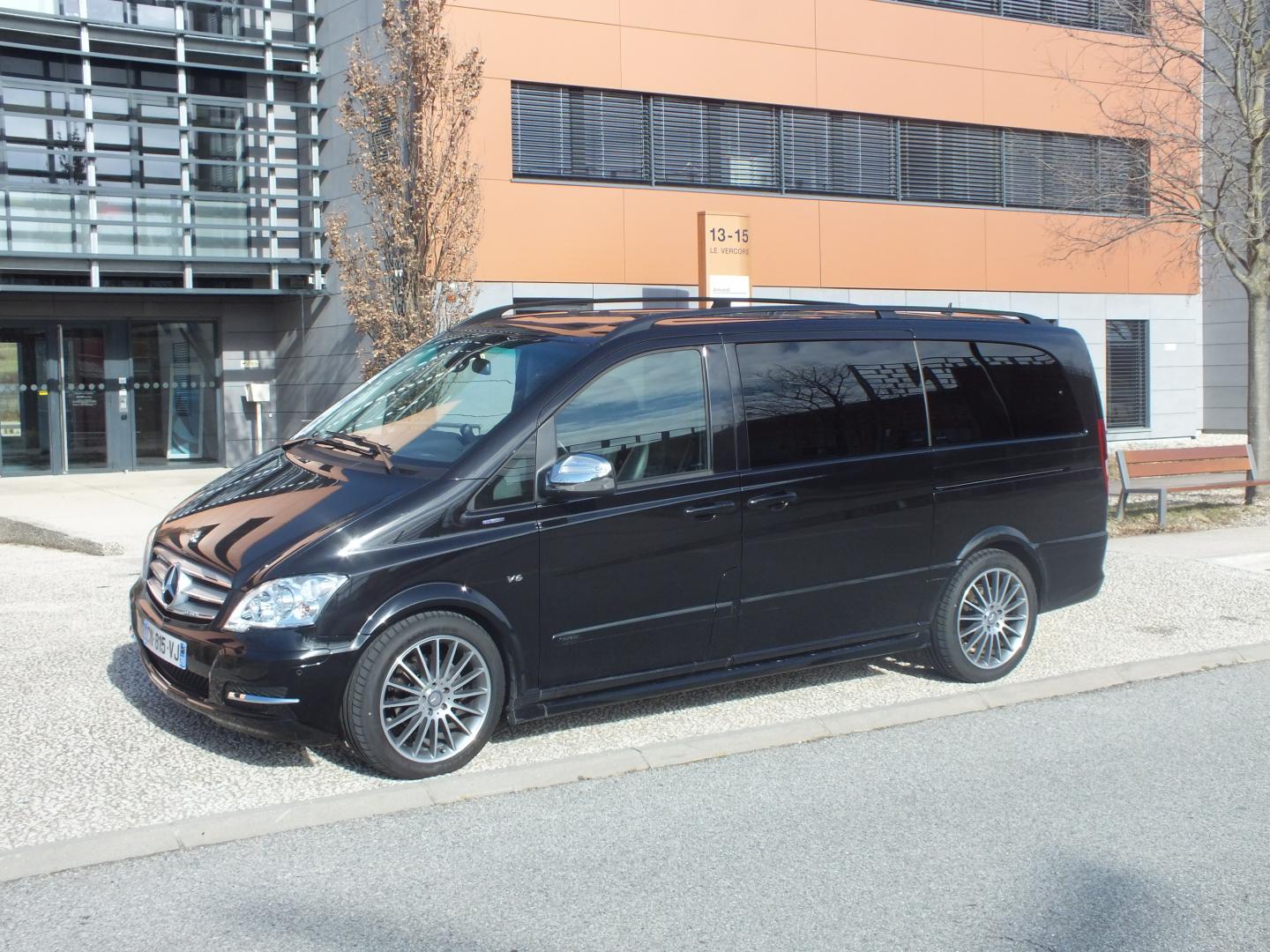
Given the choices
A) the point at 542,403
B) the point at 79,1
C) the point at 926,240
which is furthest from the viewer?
the point at 926,240

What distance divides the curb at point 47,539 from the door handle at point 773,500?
717 cm

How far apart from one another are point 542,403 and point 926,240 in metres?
17.3

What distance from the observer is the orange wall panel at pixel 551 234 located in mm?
17688

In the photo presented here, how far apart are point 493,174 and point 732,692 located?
12.1 meters

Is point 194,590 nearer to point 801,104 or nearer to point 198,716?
point 198,716

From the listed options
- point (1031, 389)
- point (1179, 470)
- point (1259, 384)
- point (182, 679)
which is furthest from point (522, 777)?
point (1259, 384)

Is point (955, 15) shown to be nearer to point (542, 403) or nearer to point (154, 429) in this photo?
point (154, 429)

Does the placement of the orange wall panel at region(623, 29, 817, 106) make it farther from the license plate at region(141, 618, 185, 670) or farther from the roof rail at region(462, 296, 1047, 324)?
the license plate at region(141, 618, 185, 670)

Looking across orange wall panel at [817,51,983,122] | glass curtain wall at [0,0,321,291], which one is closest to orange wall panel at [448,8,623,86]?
glass curtain wall at [0,0,321,291]

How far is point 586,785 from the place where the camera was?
556 cm

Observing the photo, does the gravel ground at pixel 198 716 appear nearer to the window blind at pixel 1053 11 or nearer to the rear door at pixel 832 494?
the rear door at pixel 832 494

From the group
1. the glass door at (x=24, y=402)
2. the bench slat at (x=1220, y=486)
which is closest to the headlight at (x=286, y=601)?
the bench slat at (x=1220, y=486)

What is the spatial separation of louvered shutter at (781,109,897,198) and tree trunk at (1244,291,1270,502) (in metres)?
7.07

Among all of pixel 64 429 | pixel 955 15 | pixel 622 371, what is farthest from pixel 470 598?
pixel 955 15
